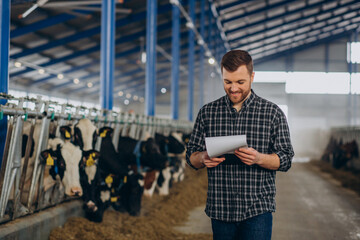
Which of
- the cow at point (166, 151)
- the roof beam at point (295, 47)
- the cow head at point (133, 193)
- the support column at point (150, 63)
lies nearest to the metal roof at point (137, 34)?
the roof beam at point (295, 47)

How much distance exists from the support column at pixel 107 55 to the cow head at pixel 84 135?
241cm

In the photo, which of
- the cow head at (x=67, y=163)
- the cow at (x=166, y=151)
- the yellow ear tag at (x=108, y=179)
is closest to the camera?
the cow head at (x=67, y=163)

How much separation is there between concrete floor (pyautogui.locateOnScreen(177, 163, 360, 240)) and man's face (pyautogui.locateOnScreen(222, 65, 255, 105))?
3.48 metres

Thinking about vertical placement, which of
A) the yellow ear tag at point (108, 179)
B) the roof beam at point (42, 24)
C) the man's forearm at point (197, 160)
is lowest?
the yellow ear tag at point (108, 179)

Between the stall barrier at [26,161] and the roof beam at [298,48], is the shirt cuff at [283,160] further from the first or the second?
the roof beam at [298,48]

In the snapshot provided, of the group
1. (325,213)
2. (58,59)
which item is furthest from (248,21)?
(325,213)

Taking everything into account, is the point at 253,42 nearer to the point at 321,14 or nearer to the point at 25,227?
the point at 321,14

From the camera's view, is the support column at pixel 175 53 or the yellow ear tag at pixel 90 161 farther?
the support column at pixel 175 53

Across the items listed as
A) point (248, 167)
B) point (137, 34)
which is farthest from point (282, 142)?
point (137, 34)

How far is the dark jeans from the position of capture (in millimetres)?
2467

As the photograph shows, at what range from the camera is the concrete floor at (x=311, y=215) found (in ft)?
19.1

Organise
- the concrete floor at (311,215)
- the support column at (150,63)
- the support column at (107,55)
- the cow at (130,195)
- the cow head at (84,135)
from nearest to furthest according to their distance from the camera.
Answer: the cow head at (84,135)
the concrete floor at (311,215)
the cow at (130,195)
the support column at (107,55)
the support column at (150,63)

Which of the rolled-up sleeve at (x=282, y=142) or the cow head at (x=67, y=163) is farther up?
the rolled-up sleeve at (x=282, y=142)

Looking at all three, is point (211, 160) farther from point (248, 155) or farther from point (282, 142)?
point (282, 142)
